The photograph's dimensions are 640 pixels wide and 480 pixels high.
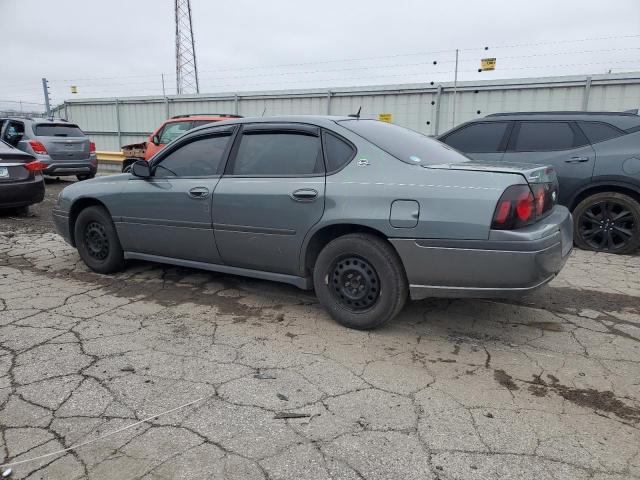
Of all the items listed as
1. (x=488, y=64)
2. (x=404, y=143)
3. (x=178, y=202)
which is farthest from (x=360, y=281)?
(x=488, y=64)

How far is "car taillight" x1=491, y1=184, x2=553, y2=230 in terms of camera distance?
2.88m

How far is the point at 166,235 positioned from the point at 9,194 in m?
4.67

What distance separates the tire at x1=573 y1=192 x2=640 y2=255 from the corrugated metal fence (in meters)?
6.17

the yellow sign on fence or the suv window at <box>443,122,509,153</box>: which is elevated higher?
the yellow sign on fence

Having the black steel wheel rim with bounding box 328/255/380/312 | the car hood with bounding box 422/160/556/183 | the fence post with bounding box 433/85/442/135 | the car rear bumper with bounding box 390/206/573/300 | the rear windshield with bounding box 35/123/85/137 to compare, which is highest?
the fence post with bounding box 433/85/442/135

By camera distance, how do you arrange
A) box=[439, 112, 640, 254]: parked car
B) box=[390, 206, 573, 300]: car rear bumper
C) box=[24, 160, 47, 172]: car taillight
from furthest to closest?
box=[24, 160, 47, 172]: car taillight → box=[439, 112, 640, 254]: parked car → box=[390, 206, 573, 300]: car rear bumper

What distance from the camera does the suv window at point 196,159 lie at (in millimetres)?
4051

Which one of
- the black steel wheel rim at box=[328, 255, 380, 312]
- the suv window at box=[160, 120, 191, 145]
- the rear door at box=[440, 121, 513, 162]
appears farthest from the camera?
the suv window at box=[160, 120, 191, 145]

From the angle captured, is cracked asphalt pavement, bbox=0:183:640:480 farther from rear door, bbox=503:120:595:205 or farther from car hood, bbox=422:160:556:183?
rear door, bbox=503:120:595:205

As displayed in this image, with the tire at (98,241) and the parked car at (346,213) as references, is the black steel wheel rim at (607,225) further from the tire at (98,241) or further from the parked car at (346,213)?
the tire at (98,241)

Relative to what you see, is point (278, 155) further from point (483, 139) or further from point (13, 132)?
point (13, 132)

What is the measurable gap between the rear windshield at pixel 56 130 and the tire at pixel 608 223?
11.3 metres

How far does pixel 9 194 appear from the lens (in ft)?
24.2

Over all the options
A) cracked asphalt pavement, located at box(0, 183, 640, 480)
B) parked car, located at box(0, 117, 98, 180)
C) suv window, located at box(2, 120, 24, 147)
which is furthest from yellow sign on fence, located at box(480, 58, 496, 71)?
suv window, located at box(2, 120, 24, 147)
